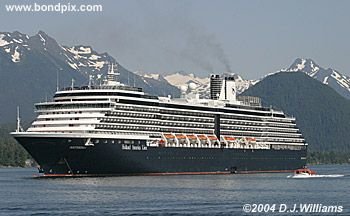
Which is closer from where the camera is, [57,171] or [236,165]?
[57,171]

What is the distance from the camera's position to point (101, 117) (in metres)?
116

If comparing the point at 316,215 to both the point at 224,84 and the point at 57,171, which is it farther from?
the point at 224,84

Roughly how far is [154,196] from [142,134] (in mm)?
37679

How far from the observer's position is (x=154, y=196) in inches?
3285

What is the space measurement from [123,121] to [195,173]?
55.9 ft

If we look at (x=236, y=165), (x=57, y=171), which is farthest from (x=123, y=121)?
(x=236, y=165)

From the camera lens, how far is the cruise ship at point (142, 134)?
112812mm

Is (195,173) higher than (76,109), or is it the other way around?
(76,109)

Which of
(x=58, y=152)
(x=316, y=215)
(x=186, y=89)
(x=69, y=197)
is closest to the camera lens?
(x=316, y=215)

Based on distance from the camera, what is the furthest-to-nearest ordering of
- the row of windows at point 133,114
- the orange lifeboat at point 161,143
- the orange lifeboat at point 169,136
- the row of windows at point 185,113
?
the row of windows at point 185,113 → the orange lifeboat at point 169,136 → the orange lifeboat at point 161,143 → the row of windows at point 133,114

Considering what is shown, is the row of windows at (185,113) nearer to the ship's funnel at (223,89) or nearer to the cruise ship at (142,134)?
the cruise ship at (142,134)

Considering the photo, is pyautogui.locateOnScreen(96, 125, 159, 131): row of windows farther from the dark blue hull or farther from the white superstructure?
the dark blue hull

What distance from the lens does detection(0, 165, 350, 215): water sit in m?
70.9

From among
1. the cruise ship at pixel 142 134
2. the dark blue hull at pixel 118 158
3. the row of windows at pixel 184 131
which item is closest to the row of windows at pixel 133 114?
the cruise ship at pixel 142 134
